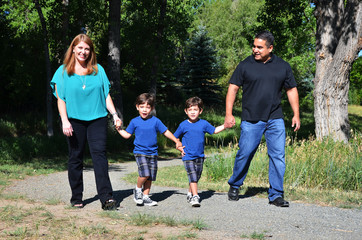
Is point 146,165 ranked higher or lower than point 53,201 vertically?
higher

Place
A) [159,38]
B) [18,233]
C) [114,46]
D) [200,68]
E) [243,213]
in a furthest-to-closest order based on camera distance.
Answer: [200,68], [159,38], [114,46], [243,213], [18,233]

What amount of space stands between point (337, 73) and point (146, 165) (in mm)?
7060

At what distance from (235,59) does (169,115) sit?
28230 millimetres

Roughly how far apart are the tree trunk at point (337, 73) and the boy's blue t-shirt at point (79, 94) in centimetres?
719

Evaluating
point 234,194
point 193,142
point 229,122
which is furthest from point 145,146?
point 234,194

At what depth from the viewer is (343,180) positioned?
23.2ft

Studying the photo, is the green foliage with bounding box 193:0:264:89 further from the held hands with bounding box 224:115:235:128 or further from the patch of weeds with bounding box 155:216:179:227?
the patch of weeds with bounding box 155:216:179:227

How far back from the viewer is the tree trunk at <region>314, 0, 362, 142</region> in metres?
10.7

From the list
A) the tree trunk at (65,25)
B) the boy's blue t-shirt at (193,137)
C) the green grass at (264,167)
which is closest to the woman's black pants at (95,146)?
the boy's blue t-shirt at (193,137)

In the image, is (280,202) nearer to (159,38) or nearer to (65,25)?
(65,25)

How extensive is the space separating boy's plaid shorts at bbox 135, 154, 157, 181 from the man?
1.08 metres

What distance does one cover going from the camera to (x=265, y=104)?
5535 millimetres

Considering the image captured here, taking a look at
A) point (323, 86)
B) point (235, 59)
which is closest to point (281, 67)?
point (323, 86)

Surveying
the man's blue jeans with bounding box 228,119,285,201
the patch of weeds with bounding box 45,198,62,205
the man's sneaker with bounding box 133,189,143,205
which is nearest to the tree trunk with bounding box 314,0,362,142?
the man's blue jeans with bounding box 228,119,285,201
